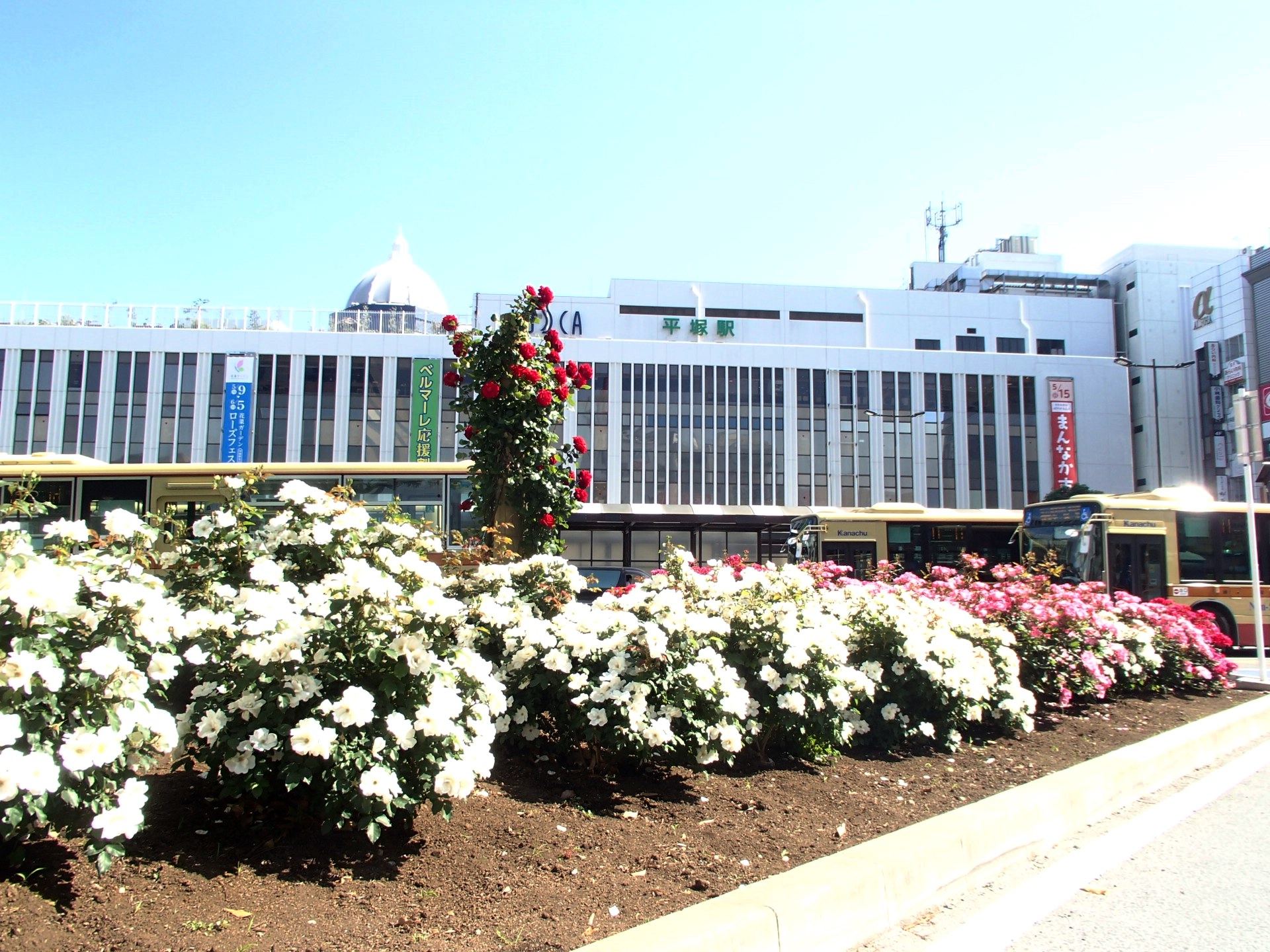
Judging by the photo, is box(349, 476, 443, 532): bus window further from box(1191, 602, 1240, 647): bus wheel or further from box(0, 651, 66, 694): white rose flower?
box(1191, 602, 1240, 647): bus wheel

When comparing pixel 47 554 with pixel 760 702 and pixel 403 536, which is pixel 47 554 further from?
pixel 760 702

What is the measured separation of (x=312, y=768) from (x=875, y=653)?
4384 millimetres

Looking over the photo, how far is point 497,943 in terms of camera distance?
3.07 metres

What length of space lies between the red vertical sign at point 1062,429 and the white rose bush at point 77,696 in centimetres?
5916

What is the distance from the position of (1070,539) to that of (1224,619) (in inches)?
140

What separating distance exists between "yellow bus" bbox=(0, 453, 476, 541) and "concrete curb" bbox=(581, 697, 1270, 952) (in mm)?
11097

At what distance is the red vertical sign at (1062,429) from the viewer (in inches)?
2174

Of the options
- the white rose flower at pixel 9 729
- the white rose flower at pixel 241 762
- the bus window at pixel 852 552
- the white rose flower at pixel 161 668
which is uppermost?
the bus window at pixel 852 552

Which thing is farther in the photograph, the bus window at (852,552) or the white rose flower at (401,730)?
the bus window at (852,552)

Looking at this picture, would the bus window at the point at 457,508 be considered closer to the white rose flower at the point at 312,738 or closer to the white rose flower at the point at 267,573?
the white rose flower at the point at 267,573

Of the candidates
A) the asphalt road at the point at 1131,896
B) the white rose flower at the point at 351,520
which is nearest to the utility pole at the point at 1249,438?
the asphalt road at the point at 1131,896

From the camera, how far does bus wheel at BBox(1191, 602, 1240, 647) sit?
55.9 feet

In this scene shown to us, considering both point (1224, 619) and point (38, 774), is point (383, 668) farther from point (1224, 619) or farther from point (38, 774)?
point (1224, 619)

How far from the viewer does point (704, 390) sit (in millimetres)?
54250
